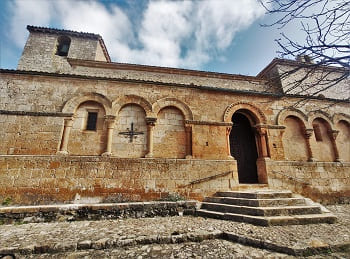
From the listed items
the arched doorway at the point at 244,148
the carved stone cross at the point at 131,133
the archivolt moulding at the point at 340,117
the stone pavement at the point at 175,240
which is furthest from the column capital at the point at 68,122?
the archivolt moulding at the point at 340,117

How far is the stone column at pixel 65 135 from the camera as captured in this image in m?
6.19

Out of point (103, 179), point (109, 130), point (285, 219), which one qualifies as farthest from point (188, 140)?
point (285, 219)

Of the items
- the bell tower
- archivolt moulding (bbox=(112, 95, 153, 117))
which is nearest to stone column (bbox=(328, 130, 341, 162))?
archivolt moulding (bbox=(112, 95, 153, 117))

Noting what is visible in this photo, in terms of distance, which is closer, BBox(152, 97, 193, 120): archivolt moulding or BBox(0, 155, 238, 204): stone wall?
BBox(0, 155, 238, 204): stone wall

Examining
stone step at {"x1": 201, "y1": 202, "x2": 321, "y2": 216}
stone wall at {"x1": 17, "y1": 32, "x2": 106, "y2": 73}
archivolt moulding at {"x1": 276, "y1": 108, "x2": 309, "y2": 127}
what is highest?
stone wall at {"x1": 17, "y1": 32, "x2": 106, "y2": 73}

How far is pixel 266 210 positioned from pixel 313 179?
4.47m

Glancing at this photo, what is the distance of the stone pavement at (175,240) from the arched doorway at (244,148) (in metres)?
3.49

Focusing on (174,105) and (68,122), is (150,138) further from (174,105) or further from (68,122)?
(68,122)

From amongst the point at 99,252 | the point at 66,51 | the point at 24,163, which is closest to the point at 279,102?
the point at 99,252

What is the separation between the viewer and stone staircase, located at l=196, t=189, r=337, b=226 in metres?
4.38

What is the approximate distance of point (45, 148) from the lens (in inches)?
242

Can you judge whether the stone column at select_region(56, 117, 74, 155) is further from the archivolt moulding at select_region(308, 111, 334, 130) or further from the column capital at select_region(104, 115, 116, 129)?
the archivolt moulding at select_region(308, 111, 334, 130)

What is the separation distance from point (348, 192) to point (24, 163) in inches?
504

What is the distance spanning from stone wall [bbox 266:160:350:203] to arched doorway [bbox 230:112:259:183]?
0.85 metres
